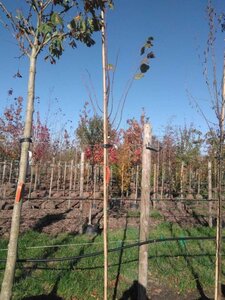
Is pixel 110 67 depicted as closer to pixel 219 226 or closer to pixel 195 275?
pixel 219 226

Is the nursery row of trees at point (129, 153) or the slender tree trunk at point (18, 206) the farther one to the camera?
the nursery row of trees at point (129, 153)

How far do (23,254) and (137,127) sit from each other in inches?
645

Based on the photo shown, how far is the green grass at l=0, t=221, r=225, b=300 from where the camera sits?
437 cm

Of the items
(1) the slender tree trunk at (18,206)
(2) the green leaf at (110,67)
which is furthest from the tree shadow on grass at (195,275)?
(2) the green leaf at (110,67)

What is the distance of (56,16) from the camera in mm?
2486

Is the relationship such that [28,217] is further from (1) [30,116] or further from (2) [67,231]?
(1) [30,116]

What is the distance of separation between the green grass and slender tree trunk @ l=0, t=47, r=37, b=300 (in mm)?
1716

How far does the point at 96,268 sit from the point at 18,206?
10.1 ft

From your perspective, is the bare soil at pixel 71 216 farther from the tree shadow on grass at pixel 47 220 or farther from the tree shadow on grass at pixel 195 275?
the tree shadow on grass at pixel 195 275

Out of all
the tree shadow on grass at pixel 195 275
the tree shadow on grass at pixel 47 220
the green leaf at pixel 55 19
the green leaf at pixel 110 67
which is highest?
the green leaf at pixel 55 19

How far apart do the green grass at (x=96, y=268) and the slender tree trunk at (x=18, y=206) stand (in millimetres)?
1716

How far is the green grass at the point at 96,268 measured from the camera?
4.37 m

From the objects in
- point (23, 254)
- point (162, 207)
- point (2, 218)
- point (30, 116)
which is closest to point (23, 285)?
point (23, 254)

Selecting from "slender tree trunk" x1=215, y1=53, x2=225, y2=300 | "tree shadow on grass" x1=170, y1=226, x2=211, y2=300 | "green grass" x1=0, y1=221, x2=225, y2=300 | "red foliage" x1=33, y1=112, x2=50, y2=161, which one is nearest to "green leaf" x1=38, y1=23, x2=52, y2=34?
"slender tree trunk" x1=215, y1=53, x2=225, y2=300
